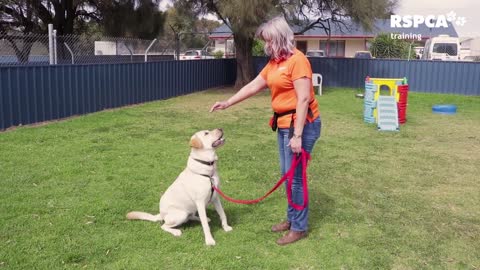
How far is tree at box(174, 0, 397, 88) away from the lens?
580 inches

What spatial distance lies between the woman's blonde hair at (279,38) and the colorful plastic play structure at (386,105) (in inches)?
263

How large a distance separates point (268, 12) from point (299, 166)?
38.0ft

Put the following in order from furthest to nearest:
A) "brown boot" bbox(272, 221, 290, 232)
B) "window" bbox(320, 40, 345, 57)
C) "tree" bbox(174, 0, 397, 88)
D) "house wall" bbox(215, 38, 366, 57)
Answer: "window" bbox(320, 40, 345, 57) → "house wall" bbox(215, 38, 366, 57) → "tree" bbox(174, 0, 397, 88) → "brown boot" bbox(272, 221, 290, 232)

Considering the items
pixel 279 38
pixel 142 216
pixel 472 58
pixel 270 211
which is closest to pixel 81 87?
pixel 142 216

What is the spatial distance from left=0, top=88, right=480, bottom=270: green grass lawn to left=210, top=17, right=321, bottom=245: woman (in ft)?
1.75

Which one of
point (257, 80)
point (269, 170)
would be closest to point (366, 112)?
point (269, 170)

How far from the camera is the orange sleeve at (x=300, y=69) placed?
12.3 ft

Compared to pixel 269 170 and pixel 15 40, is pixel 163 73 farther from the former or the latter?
pixel 269 170

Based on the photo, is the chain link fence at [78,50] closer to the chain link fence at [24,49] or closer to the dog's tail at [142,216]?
the chain link fence at [24,49]

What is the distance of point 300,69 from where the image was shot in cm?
375

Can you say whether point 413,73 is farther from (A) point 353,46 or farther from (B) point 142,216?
(A) point 353,46

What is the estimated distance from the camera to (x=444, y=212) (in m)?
5.15

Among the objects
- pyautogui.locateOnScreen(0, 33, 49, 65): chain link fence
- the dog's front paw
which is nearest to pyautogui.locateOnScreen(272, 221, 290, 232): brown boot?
the dog's front paw

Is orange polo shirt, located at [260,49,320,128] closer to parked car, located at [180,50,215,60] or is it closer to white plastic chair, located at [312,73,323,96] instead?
white plastic chair, located at [312,73,323,96]
